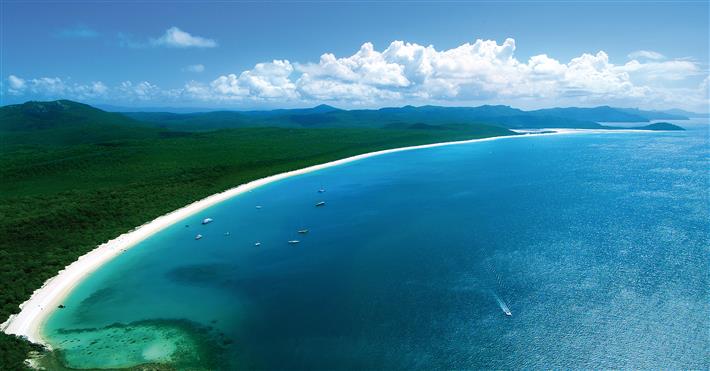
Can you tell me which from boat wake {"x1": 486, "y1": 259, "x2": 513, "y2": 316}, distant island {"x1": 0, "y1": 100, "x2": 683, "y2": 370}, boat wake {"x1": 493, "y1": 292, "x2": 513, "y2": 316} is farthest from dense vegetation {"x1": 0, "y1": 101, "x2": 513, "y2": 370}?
boat wake {"x1": 486, "y1": 259, "x2": 513, "y2": 316}

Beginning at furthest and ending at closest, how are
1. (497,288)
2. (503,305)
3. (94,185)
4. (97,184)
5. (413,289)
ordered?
(97,184)
(94,185)
(413,289)
(497,288)
(503,305)

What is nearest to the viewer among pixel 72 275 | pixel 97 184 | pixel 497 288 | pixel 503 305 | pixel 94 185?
pixel 503 305

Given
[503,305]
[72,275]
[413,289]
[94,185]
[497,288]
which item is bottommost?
[72,275]

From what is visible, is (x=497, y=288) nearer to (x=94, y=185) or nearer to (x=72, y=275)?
(x=72, y=275)

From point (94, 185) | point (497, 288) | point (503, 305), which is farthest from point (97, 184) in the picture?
point (503, 305)

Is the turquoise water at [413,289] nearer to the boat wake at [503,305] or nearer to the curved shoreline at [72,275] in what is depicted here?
the boat wake at [503,305]

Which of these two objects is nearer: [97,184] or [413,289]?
[413,289]

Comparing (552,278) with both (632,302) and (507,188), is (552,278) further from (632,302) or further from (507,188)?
(507,188)
